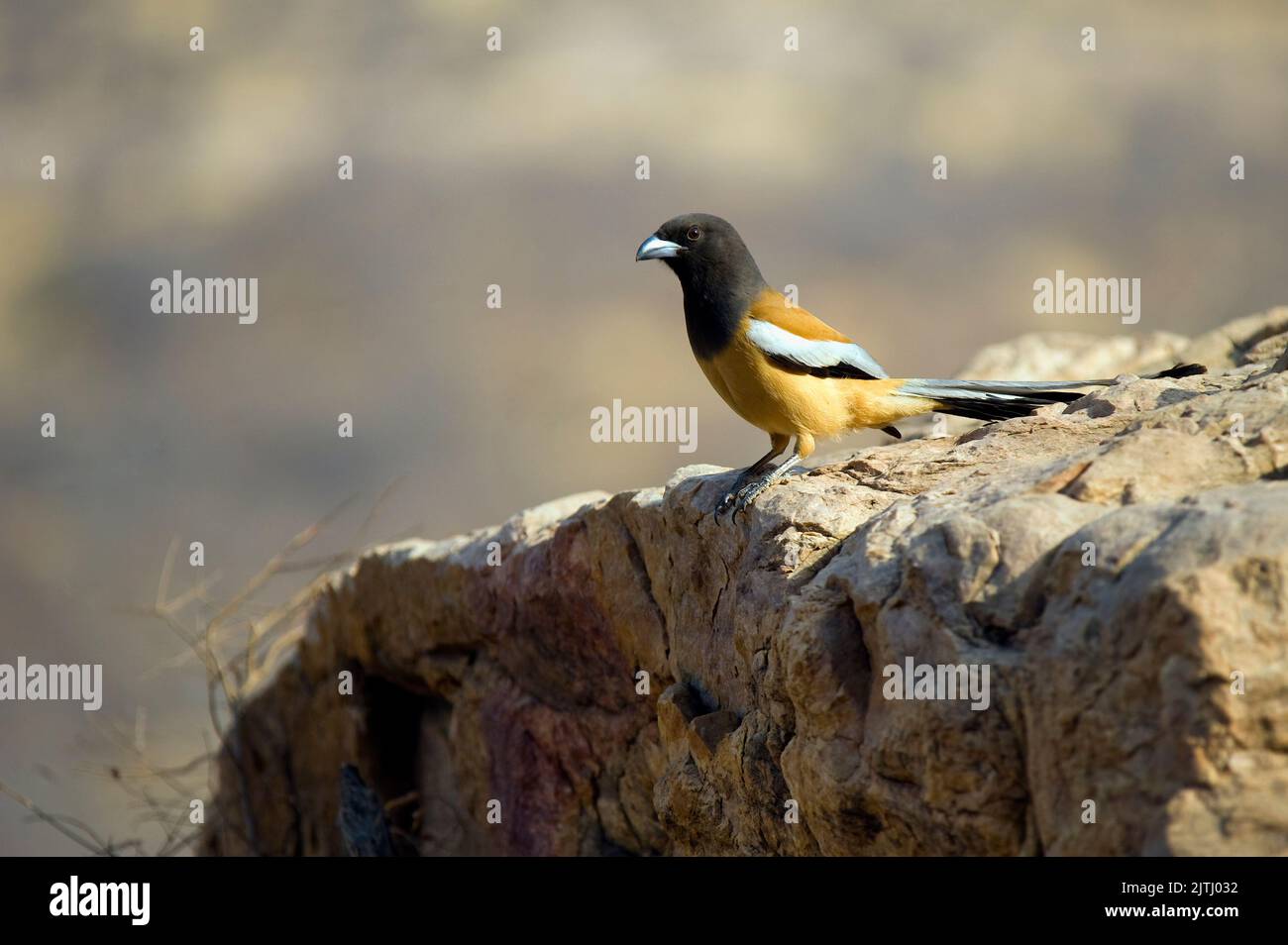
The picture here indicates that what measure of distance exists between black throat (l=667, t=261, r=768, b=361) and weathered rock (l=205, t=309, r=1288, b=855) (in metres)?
0.52

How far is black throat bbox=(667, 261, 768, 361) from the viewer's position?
176 inches

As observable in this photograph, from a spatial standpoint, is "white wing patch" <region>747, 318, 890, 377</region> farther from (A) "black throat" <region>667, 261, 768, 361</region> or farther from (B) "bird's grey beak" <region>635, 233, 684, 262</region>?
(B) "bird's grey beak" <region>635, 233, 684, 262</region>

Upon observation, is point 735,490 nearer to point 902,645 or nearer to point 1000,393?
point 1000,393

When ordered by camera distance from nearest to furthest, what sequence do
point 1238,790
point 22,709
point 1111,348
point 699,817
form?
point 1238,790
point 699,817
point 1111,348
point 22,709

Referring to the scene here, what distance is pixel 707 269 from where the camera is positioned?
4.60 m

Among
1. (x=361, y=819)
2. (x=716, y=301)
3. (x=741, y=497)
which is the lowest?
(x=361, y=819)

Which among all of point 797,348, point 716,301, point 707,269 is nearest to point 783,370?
point 797,348

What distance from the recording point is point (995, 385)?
14.2 feet

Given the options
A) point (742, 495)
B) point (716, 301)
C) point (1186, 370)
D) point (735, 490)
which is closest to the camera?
point (742, 495)

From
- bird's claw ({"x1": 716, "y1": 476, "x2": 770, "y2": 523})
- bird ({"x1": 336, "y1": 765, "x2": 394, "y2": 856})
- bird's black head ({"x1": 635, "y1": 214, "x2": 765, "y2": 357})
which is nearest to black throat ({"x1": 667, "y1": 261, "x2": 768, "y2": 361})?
bird's black head ({"x1": 635, "y1": 214, "x2": 765, "y2": 357})

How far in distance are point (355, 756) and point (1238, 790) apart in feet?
18.0

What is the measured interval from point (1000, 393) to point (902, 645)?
1.75m

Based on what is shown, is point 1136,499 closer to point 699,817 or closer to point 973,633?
point 973,633
